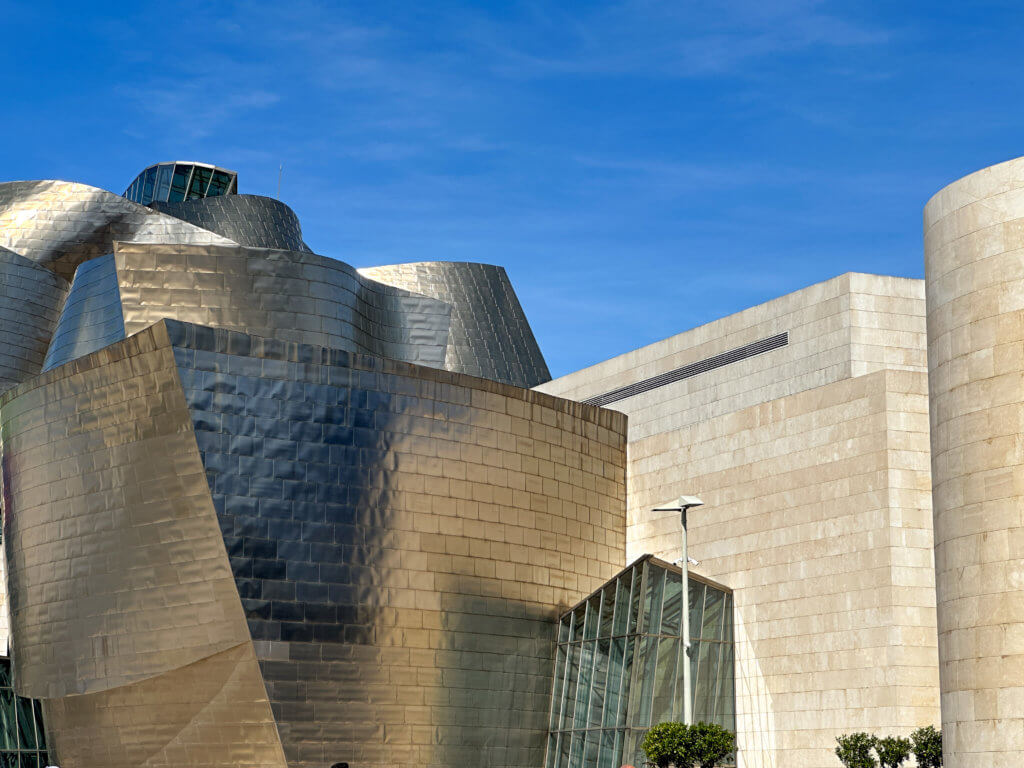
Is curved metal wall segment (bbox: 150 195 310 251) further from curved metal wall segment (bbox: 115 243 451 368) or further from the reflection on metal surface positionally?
the reflection on metal surface

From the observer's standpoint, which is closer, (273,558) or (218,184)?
(273,558)

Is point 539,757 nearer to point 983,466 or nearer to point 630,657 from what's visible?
point 630,657

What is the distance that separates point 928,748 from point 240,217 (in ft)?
124

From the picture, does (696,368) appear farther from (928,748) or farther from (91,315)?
(91,315)

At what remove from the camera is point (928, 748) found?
30.8m

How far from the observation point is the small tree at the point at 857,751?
32531 mm

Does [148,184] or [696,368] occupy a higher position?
[148,184]

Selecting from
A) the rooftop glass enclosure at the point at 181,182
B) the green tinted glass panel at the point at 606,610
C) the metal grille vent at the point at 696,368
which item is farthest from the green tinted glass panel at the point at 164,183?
the green tinted glass panel at the point at 606,610

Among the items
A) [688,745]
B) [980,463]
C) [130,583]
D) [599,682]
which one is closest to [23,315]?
[130,583]

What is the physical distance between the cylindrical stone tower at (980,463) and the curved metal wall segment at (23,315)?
37210mm

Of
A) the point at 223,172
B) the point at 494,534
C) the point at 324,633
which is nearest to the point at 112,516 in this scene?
the point at 324,633

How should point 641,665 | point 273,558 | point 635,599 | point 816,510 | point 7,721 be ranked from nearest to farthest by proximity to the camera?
point 273,558
point 816,510
point 641,665
point 635,599
point 7,721

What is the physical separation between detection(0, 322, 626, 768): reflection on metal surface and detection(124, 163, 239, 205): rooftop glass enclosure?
96.0 ft

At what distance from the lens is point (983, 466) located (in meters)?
25.9
